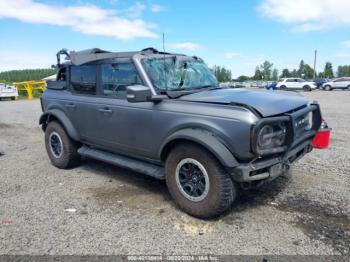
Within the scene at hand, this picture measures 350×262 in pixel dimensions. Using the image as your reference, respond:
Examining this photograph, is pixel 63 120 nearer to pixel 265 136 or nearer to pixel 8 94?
pixel 265 136

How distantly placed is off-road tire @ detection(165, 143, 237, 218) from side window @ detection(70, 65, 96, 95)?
2.10 m

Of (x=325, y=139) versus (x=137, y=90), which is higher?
(x=137, y=90)

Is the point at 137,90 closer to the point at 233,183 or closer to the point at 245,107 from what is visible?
the point at 245,107

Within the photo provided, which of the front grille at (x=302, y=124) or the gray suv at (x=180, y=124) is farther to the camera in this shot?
the front grille at (x=302, y=124)

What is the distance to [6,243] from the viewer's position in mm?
3570

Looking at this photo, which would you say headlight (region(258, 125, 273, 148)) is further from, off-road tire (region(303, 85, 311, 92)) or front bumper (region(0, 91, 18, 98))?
off-road tire (region(303, 85, 311, 92))

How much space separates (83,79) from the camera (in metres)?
5.74

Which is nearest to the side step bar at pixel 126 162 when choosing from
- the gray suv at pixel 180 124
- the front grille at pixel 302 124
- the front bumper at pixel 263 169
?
the gray suv at pixel 180 124

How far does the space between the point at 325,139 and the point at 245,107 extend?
170cm

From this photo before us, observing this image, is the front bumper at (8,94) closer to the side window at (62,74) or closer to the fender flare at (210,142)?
the side window at (62,74)

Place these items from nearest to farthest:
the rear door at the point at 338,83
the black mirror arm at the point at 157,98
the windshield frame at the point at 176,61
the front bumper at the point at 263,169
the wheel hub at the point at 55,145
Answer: the front bumper at the point at 263,169 < the black mirror arm at the point at 157,98 < the windshield frame at the point at 176,61 < the wheel hub at the point at 55,145 < the rear door at the point at 338,83

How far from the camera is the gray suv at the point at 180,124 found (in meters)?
3.68

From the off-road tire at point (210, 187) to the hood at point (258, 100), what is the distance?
2.01 ft

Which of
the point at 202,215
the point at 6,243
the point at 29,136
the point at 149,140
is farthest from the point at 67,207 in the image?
the point at 29,136
